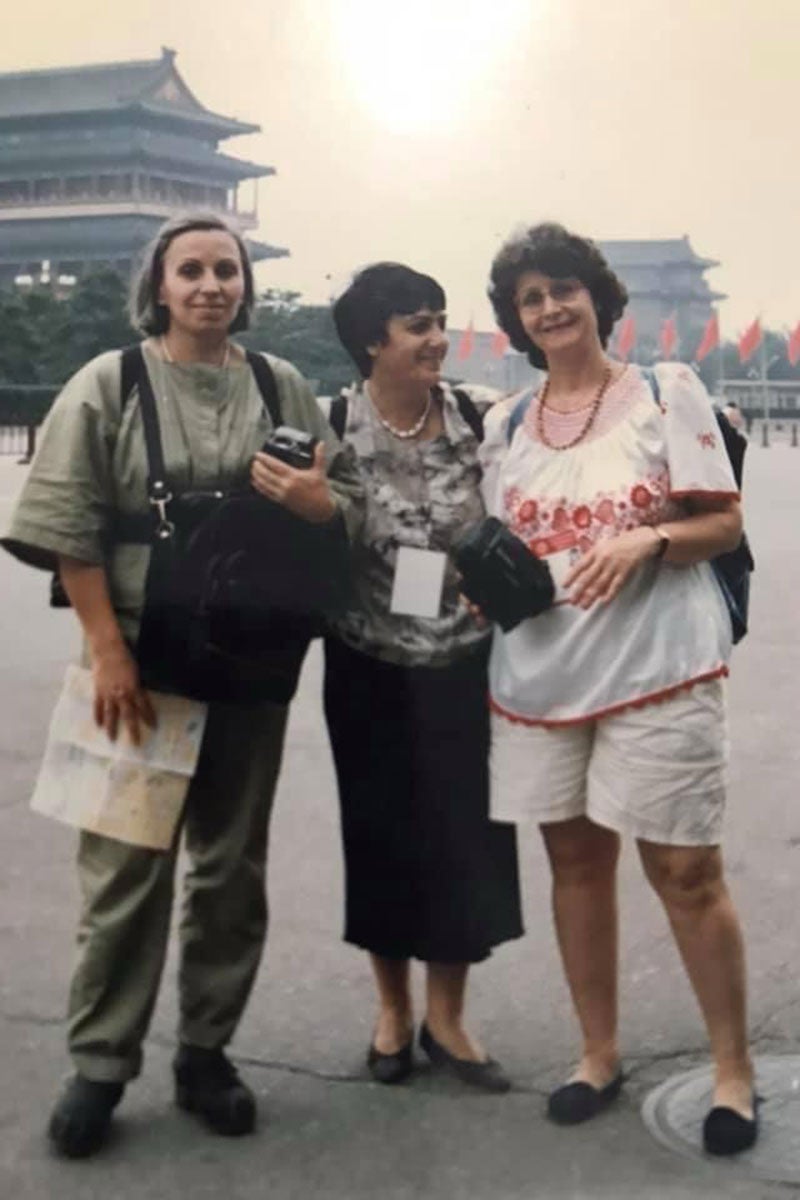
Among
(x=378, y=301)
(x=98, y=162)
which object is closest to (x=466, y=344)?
(x=378, y=301)

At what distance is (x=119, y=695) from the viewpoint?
2.61 m

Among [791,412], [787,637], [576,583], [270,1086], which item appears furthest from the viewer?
[791,412]

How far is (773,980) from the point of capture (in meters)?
3.44

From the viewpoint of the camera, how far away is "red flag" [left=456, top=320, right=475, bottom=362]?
128 inches

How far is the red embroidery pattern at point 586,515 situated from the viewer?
256cm

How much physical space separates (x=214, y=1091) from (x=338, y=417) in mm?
991

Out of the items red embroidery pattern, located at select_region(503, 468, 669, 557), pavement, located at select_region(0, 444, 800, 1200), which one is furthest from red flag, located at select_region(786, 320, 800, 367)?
red embroidery pattern, located at select_region(503, 468, 669, 557)

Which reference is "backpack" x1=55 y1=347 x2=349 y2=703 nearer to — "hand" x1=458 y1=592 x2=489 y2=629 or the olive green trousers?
the olive green trousers

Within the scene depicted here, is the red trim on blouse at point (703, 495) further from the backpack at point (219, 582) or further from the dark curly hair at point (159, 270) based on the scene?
the dark curly hair at point (159, 270)

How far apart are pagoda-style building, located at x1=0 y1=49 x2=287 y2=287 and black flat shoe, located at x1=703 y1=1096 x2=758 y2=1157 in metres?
4.28

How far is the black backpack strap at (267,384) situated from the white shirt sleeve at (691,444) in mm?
532

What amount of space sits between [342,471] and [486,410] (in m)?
0.27

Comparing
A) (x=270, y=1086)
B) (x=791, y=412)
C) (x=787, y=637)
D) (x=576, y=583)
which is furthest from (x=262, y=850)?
(x=791, y=412)

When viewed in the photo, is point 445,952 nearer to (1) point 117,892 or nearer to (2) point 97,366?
(1) point 117,892
